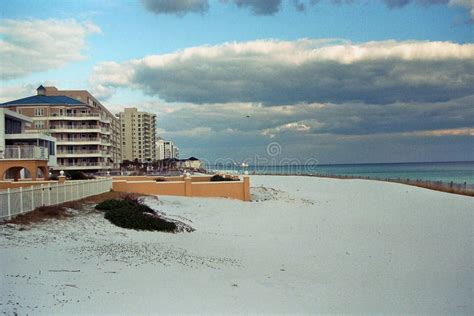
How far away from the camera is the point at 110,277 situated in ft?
28.6

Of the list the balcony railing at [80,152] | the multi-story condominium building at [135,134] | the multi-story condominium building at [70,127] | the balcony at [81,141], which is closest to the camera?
the multi-story condominium building at [70,127]

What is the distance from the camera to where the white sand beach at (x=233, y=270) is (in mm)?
7781

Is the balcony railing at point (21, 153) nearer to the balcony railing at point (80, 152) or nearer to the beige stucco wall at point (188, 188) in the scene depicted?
the beige stucco wall at point (188, 188)

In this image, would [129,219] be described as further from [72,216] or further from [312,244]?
[312,244]

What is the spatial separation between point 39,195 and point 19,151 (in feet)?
42.0

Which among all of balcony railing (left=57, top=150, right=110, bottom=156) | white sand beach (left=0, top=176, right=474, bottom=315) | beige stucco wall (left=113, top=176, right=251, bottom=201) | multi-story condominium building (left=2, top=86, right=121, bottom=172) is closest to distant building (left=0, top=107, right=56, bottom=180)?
beige stucco wall (left=113, top=176, right=251, bottom=201)

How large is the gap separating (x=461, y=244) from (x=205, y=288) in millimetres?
10713

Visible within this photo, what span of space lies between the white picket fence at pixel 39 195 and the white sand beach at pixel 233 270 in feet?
3.58

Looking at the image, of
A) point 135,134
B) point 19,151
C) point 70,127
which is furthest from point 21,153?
point 135,134

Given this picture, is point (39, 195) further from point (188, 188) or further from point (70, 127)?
point (70, 127)

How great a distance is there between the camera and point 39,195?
15.4 m

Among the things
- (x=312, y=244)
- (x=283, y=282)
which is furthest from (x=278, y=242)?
(x=283, y=282)

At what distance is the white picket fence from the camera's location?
12789 millimetres

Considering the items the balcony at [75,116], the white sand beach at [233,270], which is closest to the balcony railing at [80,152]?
the balcony at [75,116]
